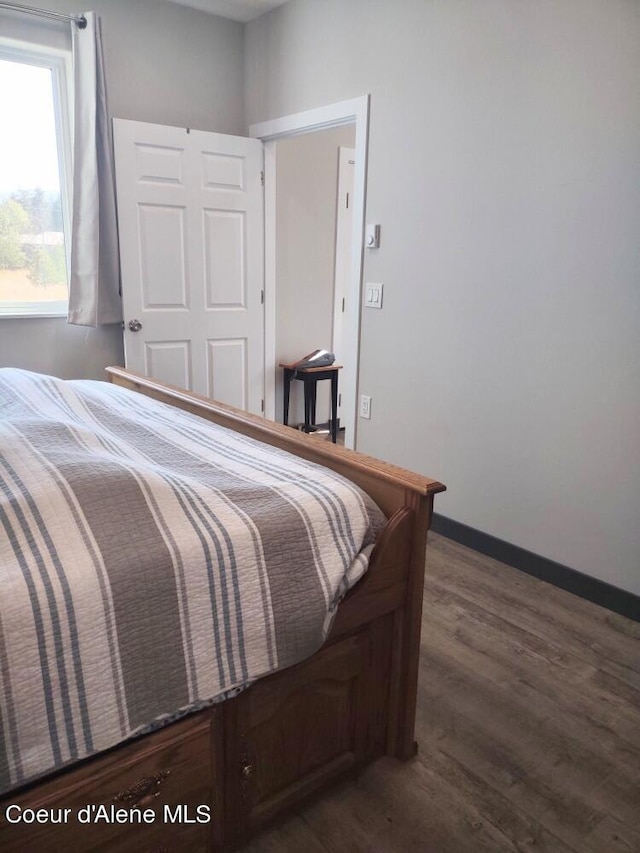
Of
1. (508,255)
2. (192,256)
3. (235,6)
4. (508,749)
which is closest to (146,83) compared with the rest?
(235,6)

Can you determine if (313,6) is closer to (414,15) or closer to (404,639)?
(414,15)

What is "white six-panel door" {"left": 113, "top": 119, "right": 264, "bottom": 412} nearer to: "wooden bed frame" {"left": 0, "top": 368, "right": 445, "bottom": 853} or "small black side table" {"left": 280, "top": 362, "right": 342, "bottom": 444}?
"small black side table" {"left": 280, "top": 362, "right": 342, "bottom": 444}

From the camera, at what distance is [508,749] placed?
5.16 ft

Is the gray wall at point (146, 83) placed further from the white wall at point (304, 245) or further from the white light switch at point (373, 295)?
the white light switch at point (373, 295)

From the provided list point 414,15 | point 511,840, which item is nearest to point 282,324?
point 414,15

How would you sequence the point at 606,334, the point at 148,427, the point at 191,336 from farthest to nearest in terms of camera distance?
1. the point at 191,336
2. the point at 606,334
3. the point at 148,427

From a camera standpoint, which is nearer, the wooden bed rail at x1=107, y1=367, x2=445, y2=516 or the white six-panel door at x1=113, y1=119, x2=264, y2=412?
the wooden bed rail at x1=107, y1=367, x2=445, y2=516

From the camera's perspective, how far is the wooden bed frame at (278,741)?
979 mm

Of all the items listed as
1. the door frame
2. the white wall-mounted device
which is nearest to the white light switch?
the door frame

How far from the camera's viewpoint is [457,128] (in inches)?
99.5

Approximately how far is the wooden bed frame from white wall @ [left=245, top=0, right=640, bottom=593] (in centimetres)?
119

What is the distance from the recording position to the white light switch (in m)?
2.99

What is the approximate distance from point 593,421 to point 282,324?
8.31 ft

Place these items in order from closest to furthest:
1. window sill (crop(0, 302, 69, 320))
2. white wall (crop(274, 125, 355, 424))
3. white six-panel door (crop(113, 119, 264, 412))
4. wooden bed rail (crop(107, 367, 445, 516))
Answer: wooden bed rail (crop(107, 367, 445, 516)) < window sill (crop(0, 302, 69, 320)) < white six-panel door (crop(113, 119, 264, 412)) < white wall (crop(274, 125, 355, 424))
